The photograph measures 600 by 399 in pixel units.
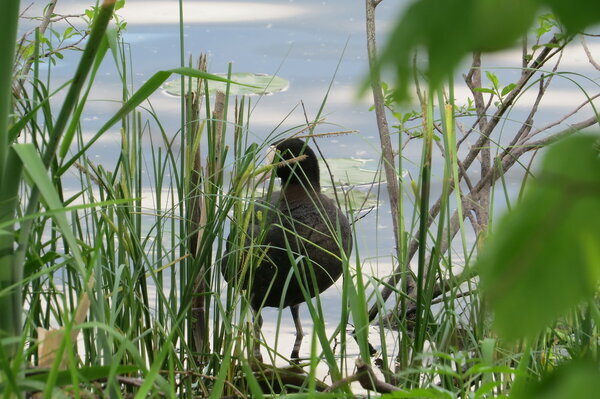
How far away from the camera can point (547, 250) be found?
27 centimetres

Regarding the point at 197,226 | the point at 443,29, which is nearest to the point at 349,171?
the point at 197,226

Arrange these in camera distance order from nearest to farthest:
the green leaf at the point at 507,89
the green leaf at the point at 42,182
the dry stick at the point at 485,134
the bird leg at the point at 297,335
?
1. the green leaf at the point at 42,182
2. the dry stick at the point at 485,134
3. the green leaf at the point at 507,89
4. the bird leg at the point at 297,335

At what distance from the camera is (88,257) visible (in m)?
1.12

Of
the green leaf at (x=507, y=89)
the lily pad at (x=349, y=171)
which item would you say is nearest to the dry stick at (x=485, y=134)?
the green leaf at (x=507, y=89)

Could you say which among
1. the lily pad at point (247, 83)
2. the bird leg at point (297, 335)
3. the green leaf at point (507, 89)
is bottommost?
the bird leg at point (297, 335)

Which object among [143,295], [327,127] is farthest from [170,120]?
[143,295]

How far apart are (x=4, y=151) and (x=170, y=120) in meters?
2.53

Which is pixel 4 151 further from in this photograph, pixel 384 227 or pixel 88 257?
pixel 384 227

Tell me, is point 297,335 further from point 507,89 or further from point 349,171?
point 349,171

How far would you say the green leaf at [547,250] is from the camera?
10.4 inches

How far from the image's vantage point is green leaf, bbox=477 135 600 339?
0.87 ft

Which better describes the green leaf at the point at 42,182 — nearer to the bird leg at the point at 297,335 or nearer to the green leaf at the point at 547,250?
the green leaf at the point at 547,250

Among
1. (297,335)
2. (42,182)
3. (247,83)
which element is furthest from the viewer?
(247,83)

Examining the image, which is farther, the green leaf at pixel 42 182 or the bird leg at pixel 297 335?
the bird leg at pixel 297 335
